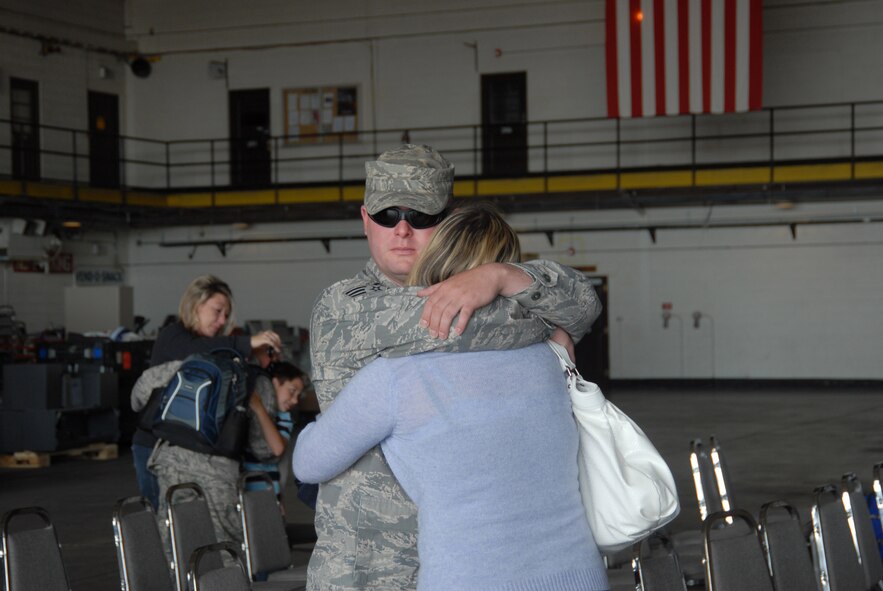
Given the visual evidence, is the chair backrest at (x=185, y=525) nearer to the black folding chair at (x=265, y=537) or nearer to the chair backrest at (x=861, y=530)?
the black folding chair at (x=265, y=537)

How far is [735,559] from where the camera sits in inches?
124

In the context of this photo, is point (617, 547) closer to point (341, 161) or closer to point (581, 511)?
point (581, 511)

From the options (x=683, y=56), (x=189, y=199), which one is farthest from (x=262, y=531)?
(x=189, y=199)

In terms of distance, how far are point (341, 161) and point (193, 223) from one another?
9.85 feet

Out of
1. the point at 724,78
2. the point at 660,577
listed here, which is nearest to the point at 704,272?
the point at 724,78

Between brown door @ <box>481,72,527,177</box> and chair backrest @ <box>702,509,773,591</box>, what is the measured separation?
15656 mm

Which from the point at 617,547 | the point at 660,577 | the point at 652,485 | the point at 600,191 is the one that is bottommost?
the point at 660,577

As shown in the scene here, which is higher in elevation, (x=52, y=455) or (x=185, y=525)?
(x=185, y=525)

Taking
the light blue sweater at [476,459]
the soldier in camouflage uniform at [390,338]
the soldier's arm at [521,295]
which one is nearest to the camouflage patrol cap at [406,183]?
the soldier in camouflage uniform at [390,338]

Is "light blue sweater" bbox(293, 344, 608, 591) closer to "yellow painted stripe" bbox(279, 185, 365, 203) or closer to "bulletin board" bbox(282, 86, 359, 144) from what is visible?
"yellow painted stripe" bbox(279, 185, 365, 203)

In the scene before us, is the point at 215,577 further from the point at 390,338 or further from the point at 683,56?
the point at 683,56

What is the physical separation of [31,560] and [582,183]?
15.0 m

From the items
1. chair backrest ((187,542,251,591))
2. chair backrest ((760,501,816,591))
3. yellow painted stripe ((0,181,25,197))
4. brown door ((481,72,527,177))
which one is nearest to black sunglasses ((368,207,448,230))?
chair backrest ((187,542,251,591))

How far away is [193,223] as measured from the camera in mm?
19625
